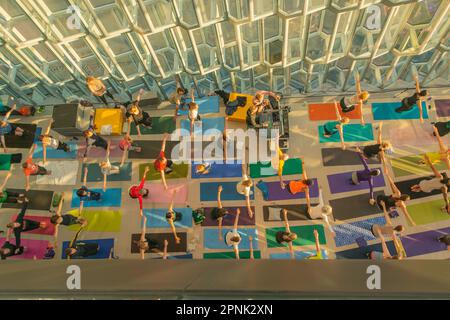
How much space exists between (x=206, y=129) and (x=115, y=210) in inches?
88.6

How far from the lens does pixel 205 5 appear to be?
4918mm

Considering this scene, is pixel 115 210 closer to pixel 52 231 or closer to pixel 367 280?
pixel 52 231

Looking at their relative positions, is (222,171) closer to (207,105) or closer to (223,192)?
(223,192)

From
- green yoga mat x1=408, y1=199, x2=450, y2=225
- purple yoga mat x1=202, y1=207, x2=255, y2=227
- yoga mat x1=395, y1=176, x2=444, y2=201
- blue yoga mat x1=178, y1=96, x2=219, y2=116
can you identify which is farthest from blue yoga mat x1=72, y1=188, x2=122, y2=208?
green yoga mat x1=408, y1=199, x2=450, y2=225

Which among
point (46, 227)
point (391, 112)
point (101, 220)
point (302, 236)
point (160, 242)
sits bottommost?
point (160, 242)

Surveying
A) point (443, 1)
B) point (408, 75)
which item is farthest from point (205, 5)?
point (408, 75)

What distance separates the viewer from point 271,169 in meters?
6.28

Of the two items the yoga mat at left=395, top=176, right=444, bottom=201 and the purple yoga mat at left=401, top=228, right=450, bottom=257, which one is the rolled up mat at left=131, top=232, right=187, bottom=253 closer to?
the purple yoga mat at left=401, top=228, right=450, bottom=257

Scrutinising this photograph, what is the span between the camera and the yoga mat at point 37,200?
6.39 meters

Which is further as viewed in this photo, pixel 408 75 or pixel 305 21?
pixel 408 75

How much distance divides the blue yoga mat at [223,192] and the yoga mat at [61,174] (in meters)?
2.47

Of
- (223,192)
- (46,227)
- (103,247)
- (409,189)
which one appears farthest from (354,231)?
(46,227)

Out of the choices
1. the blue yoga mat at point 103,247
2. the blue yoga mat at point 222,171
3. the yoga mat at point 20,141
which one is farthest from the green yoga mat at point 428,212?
the yoga mat at point 20,141

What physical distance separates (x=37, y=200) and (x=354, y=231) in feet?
18.7
